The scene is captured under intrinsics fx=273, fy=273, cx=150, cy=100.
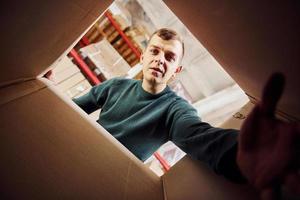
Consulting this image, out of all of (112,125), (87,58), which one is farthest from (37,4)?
(87,58)

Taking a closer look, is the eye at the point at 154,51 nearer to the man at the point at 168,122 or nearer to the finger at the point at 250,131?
the man at the point at 168,122

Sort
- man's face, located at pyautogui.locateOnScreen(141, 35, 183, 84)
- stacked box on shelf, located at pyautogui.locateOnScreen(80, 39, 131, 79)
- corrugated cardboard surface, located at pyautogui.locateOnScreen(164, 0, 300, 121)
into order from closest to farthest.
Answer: corrugated cardboard surface, located at pyautogui.locateOnScreen(164, 0, 300, 121) < man's face, located at pyautogui.locateOnScreen(141, 35, 183, 84) < stacked box on shelf, located at pyautogui.locateOnScreen(80, 39, 131, 79)

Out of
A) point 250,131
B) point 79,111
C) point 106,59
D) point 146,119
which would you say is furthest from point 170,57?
point 106,59

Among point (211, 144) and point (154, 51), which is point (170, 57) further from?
point (211, 144)

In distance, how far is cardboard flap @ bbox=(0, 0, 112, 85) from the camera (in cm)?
48

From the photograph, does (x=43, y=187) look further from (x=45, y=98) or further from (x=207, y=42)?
(x=207, y=42)

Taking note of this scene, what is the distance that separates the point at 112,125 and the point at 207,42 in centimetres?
50

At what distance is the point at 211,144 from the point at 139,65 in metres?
1.87

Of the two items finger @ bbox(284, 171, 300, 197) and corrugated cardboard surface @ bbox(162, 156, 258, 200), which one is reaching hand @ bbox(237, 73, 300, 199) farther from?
corrugated cardboard surface @ bbox(162, 156, 258, 200)

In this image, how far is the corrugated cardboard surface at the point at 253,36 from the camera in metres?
0.39

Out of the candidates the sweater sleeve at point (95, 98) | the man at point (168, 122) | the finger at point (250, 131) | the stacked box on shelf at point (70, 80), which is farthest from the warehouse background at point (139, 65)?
the finger at point (250, 131)

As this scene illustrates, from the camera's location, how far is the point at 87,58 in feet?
7.79

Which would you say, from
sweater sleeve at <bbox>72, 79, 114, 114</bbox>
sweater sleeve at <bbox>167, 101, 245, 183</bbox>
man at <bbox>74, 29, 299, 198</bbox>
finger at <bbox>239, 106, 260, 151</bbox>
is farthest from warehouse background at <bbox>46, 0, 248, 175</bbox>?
finger at <bbox>239, 106, 260, 151</bbox>

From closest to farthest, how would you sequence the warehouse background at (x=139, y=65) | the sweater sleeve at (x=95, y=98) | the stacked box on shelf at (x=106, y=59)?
the sweater sleeve at (x=95, y=98), the warehouse background at (x=139, y=65), the stacked box on shelf at (x=106, y=59)
